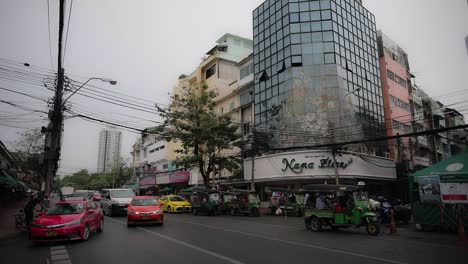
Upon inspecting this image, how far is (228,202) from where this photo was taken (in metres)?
25.4

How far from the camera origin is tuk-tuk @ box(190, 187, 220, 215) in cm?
2514

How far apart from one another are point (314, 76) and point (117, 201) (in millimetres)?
20374

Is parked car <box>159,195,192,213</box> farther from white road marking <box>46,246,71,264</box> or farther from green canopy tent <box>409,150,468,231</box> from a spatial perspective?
green canopy tent <box>409,150,468,231</box>

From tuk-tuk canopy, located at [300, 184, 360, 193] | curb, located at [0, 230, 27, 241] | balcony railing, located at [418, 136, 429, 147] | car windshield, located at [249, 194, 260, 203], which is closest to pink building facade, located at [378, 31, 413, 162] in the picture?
balcony railing, located at [418, 136, 429, 147]

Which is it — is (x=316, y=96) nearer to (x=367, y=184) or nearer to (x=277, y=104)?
(x=277, y=104)

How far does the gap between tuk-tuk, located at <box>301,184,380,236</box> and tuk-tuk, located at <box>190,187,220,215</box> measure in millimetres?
11641

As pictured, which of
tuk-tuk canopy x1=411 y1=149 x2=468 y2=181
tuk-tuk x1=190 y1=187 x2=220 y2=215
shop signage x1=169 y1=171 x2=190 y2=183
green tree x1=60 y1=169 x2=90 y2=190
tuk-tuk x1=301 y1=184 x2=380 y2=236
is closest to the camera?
tuk-tuk x1=301 y1=184 x2=380 y2=236

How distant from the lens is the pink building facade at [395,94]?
113 feet

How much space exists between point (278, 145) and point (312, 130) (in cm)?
368

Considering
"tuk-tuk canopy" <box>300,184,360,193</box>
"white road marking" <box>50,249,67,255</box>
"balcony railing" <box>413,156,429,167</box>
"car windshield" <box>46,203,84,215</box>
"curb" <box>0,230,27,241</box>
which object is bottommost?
"curb" <box>0,230,27,241</box>

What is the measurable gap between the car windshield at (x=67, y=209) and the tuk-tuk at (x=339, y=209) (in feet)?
33.2

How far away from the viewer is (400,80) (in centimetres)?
3934

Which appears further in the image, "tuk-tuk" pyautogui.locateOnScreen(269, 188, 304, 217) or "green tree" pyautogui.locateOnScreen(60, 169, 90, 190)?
"green tree" pyautogui.locateOnScreen(60, 169, 90, 190)

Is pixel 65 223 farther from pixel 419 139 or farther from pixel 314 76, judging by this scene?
pixel 419 139
